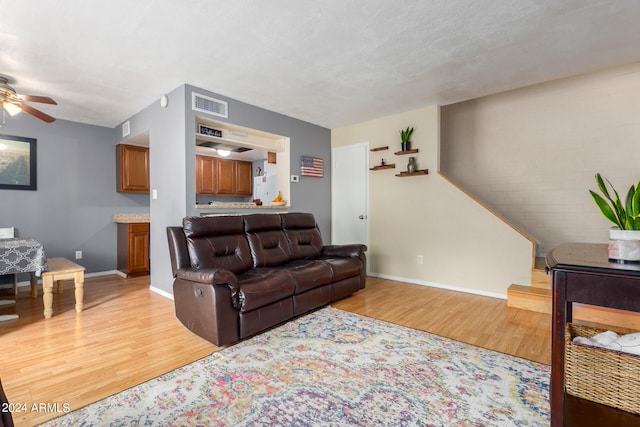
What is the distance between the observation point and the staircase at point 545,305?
2.74 metres

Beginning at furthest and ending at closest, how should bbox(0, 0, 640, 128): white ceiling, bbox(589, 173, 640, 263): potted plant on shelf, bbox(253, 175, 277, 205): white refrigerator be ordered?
bbox(253, 175, 277, 205): white refrigerator → bbox(0, 0, 640, 128): white ceiling → bbox(589, 173, 640, 263): potted plant on shelf

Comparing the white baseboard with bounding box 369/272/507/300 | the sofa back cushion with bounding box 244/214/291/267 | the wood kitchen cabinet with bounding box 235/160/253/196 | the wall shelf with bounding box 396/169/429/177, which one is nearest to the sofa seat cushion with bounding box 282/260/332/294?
the sofa back cushion with bounding box 244/214/291/267

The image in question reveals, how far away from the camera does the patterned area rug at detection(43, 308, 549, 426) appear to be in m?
1.58

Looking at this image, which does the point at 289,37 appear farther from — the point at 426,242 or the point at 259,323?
the point at 426,242

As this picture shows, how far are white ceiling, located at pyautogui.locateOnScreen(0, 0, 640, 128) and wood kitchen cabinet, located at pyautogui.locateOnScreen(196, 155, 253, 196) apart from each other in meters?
2.31

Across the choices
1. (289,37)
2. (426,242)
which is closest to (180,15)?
(289,37)

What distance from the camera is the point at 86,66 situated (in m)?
3.01

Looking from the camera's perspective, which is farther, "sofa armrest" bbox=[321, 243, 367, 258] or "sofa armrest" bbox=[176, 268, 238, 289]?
"sofa armrest" bbox=[321, 243, 367, 258]

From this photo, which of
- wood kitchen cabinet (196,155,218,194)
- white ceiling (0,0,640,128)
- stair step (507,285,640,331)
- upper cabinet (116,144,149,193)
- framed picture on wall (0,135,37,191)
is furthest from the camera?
wood kitchen cabinet (196,155,218,194)

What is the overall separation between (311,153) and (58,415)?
13.9 feet

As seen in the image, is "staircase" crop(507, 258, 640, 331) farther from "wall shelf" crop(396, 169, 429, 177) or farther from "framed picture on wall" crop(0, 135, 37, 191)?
"framed picture on wall" crop(0, 135, 37, 191)

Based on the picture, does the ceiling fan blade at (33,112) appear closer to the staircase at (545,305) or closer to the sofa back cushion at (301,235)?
the sofa back cushion at (301,235)

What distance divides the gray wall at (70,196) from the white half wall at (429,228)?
4081 millimetres

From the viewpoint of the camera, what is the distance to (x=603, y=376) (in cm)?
127
